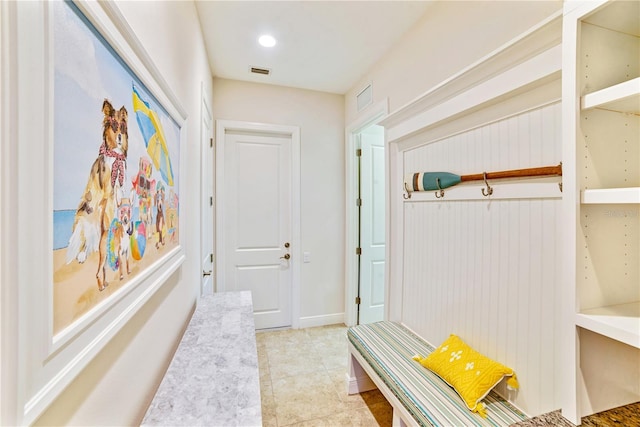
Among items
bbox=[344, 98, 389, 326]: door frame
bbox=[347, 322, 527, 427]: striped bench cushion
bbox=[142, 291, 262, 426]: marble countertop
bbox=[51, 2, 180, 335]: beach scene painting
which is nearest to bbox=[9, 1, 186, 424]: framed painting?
bbox=[51, 2, 180, 335]: beach scene painting

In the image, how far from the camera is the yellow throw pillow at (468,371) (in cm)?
121

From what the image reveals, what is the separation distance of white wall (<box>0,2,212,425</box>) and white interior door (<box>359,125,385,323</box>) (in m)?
1.77

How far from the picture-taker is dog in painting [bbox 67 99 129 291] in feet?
1.82

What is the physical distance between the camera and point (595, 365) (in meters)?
0.86

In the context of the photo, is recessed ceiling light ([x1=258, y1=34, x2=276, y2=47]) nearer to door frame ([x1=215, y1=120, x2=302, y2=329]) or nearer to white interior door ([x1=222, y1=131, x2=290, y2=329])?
door frame ([x1=215, y1=120, x2=302, y2=329])

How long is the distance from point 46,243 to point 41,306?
0.10 metres

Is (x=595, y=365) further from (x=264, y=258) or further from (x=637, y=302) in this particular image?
(x=264, y=258)

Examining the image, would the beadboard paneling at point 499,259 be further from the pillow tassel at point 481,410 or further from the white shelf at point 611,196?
the white shelf at point 611,196

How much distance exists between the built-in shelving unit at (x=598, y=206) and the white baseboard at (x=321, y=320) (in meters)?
2.54

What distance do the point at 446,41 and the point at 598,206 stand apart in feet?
4.43

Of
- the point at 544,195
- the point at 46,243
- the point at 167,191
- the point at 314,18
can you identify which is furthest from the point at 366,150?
the point at 46,243

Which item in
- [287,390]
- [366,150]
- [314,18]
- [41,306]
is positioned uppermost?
[314,18]

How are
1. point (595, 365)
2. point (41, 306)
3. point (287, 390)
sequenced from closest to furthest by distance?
point (41, 306)
point (595, 365)
point (287, 390)

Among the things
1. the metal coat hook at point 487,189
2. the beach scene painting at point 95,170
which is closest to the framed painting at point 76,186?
the beach scene painting at point 95,170
